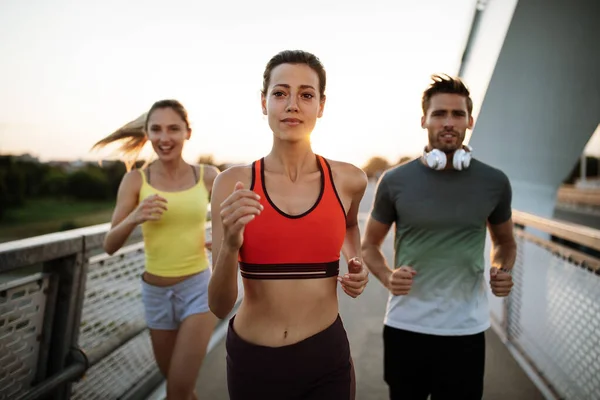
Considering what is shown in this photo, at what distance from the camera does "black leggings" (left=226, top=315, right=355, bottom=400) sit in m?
1.61

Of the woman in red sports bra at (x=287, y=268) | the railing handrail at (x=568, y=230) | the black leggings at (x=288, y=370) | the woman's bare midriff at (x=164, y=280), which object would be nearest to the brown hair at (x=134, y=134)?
→ the woman's bare midriff at (x=164, y=280)

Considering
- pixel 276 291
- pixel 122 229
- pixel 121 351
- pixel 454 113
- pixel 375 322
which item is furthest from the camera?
pixel 375 322

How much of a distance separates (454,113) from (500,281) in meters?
0.92

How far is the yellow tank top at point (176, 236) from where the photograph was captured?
289 cm

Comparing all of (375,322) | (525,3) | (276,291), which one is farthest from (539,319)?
(276,291)

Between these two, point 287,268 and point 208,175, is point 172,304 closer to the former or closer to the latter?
point 208,175

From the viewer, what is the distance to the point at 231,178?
5.80ft

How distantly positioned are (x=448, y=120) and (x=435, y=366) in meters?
1.31

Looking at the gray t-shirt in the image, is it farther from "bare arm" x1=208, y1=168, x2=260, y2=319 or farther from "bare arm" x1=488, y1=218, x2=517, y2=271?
"bare arm" x1=208, y1=168, x2=260, y2=319

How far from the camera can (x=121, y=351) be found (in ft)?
11.2

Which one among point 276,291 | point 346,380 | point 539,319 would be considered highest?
point 276,291

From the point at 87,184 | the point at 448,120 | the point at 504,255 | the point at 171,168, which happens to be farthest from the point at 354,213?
the point at 87,184

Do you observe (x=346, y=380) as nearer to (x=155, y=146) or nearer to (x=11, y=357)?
(x=11, y=357)

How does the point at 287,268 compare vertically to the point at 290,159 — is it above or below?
below
